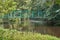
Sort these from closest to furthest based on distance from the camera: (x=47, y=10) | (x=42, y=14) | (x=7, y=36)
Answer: (x=7, y=36) < (x=47, y=10) < (x=42, y=14)

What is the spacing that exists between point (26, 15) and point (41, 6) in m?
2.02

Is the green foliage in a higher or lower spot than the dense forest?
higher

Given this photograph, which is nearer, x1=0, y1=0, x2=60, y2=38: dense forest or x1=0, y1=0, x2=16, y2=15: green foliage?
x1=0, y1=0, x2=16, y2=15: green foliage

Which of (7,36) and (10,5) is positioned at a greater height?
(10,5)

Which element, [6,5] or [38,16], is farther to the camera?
[38,16]

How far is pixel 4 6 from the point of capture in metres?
7.11

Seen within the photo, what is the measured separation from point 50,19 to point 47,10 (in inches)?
30.3

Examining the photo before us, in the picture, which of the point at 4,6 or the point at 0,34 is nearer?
the point at 0,34

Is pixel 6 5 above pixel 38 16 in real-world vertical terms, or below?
above

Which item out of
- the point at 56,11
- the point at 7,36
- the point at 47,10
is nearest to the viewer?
the point at 7,36

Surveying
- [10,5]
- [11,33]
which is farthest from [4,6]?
[11,33]

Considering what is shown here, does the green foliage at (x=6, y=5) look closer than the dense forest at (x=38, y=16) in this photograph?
Yes

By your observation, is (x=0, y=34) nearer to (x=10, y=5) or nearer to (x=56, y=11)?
(x=10, y=5)

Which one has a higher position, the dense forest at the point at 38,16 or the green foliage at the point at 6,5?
the green foliage at the point at 6,5
